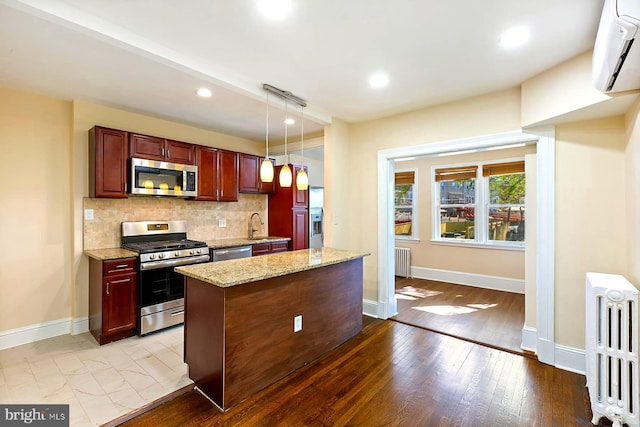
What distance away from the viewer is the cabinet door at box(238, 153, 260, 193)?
4.58 meters

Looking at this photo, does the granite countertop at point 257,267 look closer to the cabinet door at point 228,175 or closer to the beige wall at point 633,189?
the cabinet door at point 228,175

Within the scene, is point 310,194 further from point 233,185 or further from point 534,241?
point 534,241

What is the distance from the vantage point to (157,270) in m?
3.30

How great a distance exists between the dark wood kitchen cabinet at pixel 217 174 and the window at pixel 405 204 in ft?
11.6

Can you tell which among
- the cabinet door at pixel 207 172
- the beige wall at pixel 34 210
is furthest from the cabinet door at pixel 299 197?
the beige wall at pixel 34 210

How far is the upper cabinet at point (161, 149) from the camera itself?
3451mm

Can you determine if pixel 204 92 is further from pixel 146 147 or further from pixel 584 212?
pixel 584 212

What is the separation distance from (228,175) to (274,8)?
9.46ft

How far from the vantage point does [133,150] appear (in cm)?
343

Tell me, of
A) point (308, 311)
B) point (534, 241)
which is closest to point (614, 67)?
point (534, 241)

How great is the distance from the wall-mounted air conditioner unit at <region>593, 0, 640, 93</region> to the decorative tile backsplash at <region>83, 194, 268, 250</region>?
4438mm

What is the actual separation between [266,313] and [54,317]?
8.89 feet

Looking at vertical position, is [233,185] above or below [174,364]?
Result: above

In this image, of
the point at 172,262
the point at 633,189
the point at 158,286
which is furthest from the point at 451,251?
the point at 158,286
